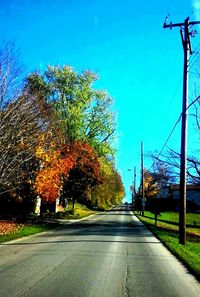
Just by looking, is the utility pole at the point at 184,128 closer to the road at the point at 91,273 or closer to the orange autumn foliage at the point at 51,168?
the road at the point at 91,273

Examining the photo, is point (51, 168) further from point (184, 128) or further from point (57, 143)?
point (184, 128)

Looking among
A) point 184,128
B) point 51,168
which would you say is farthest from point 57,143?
point 184,128

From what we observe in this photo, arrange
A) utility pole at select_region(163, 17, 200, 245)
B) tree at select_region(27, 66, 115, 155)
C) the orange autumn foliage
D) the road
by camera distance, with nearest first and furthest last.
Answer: the road < utility pole at select_region(163, 17, 200, 245) < the orange autumn foliage < tree at select_region(27, 66, 115, 155)

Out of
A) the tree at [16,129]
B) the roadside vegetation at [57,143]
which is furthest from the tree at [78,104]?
the tree at [16,129]

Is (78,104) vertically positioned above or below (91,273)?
above

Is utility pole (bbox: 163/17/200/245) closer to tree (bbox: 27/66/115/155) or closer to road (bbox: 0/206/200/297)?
road (bbox: 0/206/200/297)

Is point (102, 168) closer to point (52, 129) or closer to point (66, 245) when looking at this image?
point (52, 129)

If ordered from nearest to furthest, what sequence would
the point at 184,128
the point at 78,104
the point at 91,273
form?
the point at 91,273 → the point at 184,128 → the point at 78,104

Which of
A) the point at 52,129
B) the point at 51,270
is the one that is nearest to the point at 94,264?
the point at 51,270

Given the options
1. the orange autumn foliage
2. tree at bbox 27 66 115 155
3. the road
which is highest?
tree at bbox 27 66 115 155

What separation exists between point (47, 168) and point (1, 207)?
9.83 meters

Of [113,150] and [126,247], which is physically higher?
[113,150]

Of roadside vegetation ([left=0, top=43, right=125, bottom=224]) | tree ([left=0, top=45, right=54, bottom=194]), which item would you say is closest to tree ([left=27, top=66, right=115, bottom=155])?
roadside vegetation ([left=0, top=43, right=125, bottom=224])

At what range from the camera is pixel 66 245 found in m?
19.5
